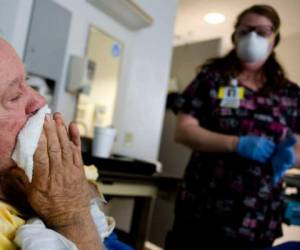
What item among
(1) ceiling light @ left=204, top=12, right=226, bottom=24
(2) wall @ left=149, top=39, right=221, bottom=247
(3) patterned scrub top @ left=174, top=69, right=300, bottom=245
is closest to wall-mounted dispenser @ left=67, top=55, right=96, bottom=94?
(3) patterned scrub top @ left=174, top=69, right=300, bottom=245

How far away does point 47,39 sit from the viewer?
4.98 ft

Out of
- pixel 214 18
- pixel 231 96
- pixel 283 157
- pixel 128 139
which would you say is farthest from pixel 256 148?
pixel 214 18

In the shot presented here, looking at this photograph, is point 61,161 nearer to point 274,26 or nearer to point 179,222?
point 179,222

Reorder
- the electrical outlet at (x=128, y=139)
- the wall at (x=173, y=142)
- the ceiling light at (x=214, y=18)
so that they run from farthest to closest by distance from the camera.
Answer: the ceiling light at (x=214, y=18)
the wall at (x=173, y=142)
the electrical outlet at (x=128, y=139)

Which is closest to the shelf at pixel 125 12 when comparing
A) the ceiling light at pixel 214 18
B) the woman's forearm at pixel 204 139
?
the woman's forearm at pixel 204 139

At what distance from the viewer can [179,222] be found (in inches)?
51.4

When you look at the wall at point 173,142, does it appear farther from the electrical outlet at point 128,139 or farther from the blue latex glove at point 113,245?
the blue latex glove at point 113,245

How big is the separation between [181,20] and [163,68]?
4.96 feet

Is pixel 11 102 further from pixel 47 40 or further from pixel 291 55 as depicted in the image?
pixel 291 55

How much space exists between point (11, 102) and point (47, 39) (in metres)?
1.07

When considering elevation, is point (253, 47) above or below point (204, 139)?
above

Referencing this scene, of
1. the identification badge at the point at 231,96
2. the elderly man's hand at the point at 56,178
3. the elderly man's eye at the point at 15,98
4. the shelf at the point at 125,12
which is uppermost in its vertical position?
the shelf at the point at 125,12

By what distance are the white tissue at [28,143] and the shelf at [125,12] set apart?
1.31 metres

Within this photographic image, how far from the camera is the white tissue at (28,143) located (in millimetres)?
495
